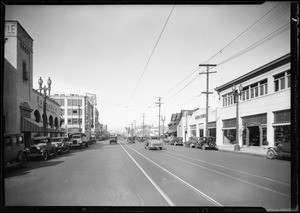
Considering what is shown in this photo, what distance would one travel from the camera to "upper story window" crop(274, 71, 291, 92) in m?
21.3

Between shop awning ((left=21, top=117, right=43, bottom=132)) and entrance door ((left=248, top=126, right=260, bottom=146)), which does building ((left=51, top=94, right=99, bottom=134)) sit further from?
entrance door ((left=248, top=126, right=260, bottom=146))

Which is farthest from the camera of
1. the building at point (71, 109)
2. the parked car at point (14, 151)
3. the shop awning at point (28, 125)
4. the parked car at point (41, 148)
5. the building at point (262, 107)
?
the building at point (71, 109)

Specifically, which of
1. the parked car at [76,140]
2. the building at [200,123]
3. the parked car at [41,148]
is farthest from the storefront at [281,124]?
the parked car at [76,140]

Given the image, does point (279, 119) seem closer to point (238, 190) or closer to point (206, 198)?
point (238, 190)

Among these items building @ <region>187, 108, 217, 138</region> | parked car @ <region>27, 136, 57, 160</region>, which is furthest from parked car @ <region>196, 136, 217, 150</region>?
parked car @ <region>27, 136, 57, 160</region>

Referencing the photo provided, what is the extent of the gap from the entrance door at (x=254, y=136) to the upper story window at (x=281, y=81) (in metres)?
6.48

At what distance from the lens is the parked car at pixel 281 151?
13969 millimetres

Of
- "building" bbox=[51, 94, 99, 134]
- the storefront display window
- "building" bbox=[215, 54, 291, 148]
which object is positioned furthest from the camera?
the storefront display window

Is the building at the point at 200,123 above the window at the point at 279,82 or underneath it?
underneath

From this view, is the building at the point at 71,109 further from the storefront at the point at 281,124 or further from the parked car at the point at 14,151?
the storefront at the point at 281,124

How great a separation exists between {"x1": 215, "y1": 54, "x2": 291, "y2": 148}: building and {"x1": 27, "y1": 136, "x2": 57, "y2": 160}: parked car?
2127 centimetres

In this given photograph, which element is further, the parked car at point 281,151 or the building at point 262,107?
the building at point 262,107
